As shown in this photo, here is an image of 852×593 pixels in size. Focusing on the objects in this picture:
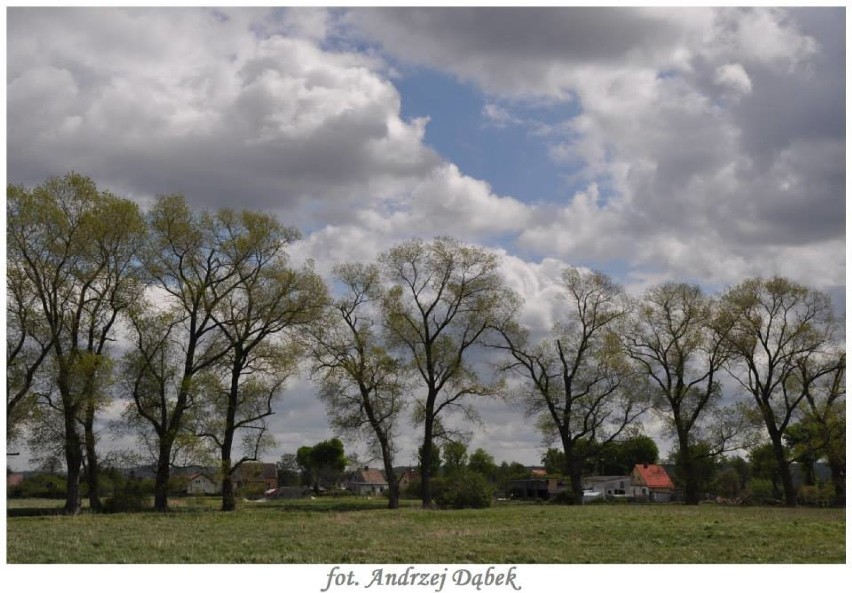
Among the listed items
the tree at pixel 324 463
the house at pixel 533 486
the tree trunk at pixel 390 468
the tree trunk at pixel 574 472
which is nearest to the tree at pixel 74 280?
the tree trunk at pixel 390 468

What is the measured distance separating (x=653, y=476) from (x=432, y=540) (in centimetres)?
6306

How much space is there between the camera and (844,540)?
63.1 ft

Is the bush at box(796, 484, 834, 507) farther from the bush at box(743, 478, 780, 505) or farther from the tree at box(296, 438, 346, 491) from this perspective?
the tree at box(296, 438, 346, 491)

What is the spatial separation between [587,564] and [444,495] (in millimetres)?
19301

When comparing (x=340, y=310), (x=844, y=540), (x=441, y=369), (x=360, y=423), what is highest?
(x=340, y=310)

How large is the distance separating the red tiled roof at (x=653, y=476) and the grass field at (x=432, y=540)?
52206mm

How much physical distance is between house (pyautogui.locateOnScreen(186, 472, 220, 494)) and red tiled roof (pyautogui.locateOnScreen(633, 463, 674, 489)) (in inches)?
2028

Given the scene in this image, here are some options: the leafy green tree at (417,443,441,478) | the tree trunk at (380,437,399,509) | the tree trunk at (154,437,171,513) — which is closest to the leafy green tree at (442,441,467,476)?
the leafy green tree at (417,443,441,478)

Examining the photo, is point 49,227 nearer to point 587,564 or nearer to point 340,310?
point 340,310

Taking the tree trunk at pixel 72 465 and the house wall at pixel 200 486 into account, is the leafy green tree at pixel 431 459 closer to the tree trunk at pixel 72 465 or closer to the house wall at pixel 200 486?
the house wall at pixel 200 486

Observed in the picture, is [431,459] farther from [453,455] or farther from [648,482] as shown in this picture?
[648,482]

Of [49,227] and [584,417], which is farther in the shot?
[584,417]
